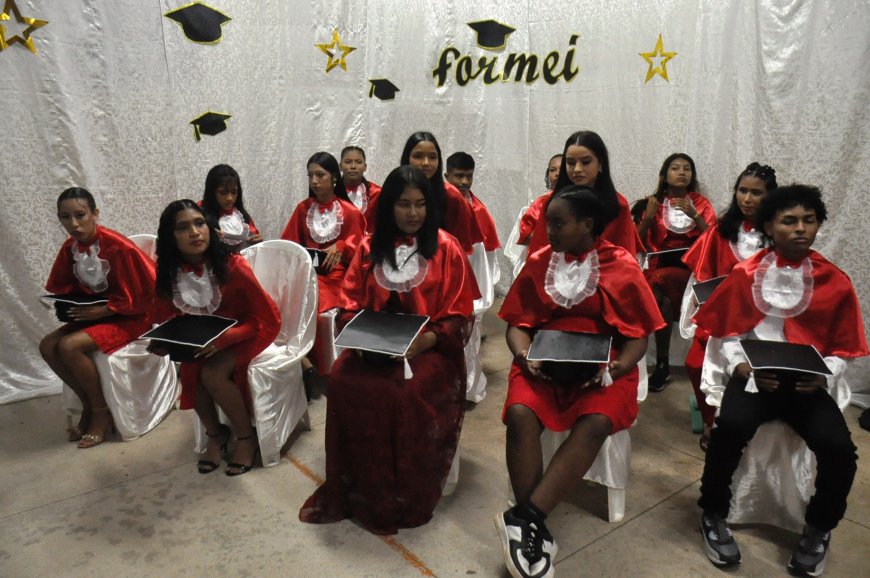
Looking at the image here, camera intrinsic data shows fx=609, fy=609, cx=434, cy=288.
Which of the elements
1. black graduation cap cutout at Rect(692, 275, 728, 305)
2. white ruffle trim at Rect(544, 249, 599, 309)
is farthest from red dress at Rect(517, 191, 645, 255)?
white ruffle trim at Rect(544, 249, 599, 309)

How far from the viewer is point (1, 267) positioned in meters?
3.79

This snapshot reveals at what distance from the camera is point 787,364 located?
81.7 inches

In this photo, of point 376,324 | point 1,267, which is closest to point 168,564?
point 376,324

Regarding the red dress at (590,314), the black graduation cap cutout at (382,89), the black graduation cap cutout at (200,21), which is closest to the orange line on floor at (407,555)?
the red dress at (590,314)

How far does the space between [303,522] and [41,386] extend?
253cm

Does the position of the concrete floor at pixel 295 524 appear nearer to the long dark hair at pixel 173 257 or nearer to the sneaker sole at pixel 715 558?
the sneaker sole at pixel 715 558

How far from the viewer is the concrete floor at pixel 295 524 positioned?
223 cm

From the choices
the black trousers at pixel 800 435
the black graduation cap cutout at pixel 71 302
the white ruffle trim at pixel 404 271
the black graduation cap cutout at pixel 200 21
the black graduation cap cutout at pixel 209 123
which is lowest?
the black trousers at pixel 800 435

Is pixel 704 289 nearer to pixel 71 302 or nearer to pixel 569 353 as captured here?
pixel 569 353

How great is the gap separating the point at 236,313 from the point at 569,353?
1706 mm

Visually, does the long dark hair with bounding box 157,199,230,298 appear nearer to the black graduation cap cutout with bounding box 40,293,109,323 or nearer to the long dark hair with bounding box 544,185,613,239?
the black graduation cap cutout with bounding box 40,293,109,323

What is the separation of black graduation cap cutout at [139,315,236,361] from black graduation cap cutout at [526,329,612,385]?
4.55 feet

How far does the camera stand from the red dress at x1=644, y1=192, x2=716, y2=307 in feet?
12.8

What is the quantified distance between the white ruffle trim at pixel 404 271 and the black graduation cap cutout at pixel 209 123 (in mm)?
2421
